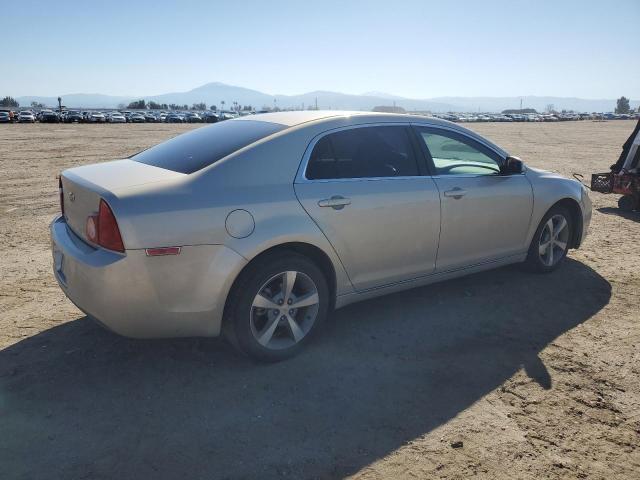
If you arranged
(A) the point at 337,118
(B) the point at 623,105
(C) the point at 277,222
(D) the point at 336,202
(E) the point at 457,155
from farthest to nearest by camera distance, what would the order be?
1. (B) the point at 623,105
2. (E) the point at 457,155
3. (A) the point at 337,118
4. (D) the point at 336,202
5. (C) the point at 277,222

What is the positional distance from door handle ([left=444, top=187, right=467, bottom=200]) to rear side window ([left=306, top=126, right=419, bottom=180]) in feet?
1.08

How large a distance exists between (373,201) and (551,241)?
8.36ft

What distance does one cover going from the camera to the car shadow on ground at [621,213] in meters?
8.13

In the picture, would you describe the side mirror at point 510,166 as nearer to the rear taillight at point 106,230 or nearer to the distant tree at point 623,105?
the rear taillight at point 106,230

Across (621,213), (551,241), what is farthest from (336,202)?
(621,213)

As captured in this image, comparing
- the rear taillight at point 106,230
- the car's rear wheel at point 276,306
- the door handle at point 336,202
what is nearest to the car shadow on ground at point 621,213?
the door handle at point 336,202

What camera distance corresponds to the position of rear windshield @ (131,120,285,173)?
11.2 ft

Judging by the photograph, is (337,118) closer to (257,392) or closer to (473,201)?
(473,201)

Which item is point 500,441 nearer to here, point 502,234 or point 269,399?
point 269,399

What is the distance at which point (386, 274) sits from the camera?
391cm

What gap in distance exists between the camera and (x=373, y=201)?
3.69 metres

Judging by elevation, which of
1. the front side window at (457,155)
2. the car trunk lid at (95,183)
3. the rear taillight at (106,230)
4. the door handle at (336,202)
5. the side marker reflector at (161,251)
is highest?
the front side window at (457,155)

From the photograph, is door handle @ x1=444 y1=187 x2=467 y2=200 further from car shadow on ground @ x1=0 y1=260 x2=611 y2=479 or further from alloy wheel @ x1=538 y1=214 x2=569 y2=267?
alloy wheel @ x1=538 y1=214 x2=569 y2=267

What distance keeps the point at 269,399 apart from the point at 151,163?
189cm
